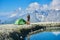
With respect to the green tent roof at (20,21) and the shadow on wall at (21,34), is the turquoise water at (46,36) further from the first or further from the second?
the green tent roof at (20,21)

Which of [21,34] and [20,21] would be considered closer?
[21,34]

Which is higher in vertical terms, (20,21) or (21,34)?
(20,21)

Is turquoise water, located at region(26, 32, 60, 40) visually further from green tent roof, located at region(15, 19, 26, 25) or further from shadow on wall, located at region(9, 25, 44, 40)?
green tent roof, located at region(15, 19, 26, 25)

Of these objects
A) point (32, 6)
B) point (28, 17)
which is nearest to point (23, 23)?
point (28, 17)

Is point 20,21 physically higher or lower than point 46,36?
higher

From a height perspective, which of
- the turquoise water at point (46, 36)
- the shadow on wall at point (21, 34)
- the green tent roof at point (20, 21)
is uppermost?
the green tent roof at point (20, 21)

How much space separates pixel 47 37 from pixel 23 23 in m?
1.99

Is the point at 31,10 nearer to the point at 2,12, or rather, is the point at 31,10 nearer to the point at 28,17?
the point at 28,17

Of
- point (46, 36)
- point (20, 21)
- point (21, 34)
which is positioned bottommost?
point (46, 36)

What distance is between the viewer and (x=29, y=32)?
43.3ft

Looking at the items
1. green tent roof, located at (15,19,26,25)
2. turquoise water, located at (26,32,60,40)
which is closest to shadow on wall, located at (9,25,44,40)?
turquoise water, located at (26,32,60,40)

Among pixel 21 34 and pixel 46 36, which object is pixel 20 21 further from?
pixel 46 36

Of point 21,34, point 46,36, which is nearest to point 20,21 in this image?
point 21,34

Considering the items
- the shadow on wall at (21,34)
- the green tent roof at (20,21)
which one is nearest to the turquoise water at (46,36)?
the shadow on wall at (21,34)
